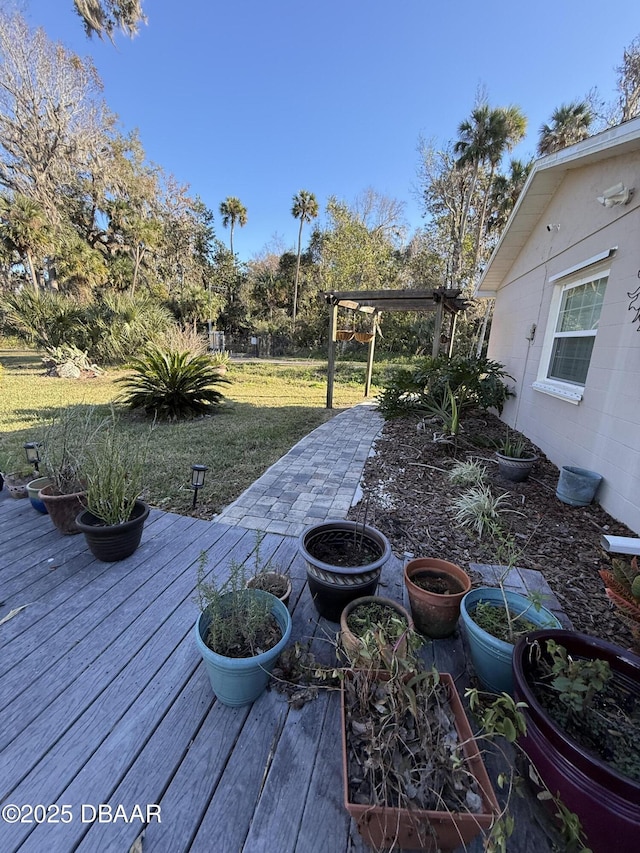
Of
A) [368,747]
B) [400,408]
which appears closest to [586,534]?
[368,747]

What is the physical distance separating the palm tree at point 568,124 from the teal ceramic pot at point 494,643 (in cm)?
1728

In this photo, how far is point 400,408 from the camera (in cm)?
575

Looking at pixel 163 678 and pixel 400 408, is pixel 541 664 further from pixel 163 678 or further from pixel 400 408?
pixel 400 408

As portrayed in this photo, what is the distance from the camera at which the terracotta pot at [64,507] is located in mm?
2322

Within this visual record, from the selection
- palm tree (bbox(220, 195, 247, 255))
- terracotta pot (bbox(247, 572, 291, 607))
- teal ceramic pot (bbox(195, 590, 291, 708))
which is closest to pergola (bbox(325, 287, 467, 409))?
terracotta pot (bbox(247, 572, 291, 607))

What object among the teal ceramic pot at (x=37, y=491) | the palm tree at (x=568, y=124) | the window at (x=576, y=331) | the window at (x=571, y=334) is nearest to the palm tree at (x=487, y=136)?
the palm tree at (x=568, y=124)

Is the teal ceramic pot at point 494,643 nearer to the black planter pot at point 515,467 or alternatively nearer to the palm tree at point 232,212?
the black planter pot at point 515,467

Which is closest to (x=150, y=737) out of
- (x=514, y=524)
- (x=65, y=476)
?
(x=65, y=476)

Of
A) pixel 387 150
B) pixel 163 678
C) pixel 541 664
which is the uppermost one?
pixel 387 150

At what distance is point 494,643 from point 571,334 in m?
3.82

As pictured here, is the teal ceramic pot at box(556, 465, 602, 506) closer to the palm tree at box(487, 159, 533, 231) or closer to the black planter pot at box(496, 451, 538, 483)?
the black planter pot at box(496, 451, 538, 483)

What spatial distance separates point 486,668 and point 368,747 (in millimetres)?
643

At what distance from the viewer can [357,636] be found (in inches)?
55.2

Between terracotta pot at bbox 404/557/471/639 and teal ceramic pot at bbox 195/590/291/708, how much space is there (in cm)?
64
